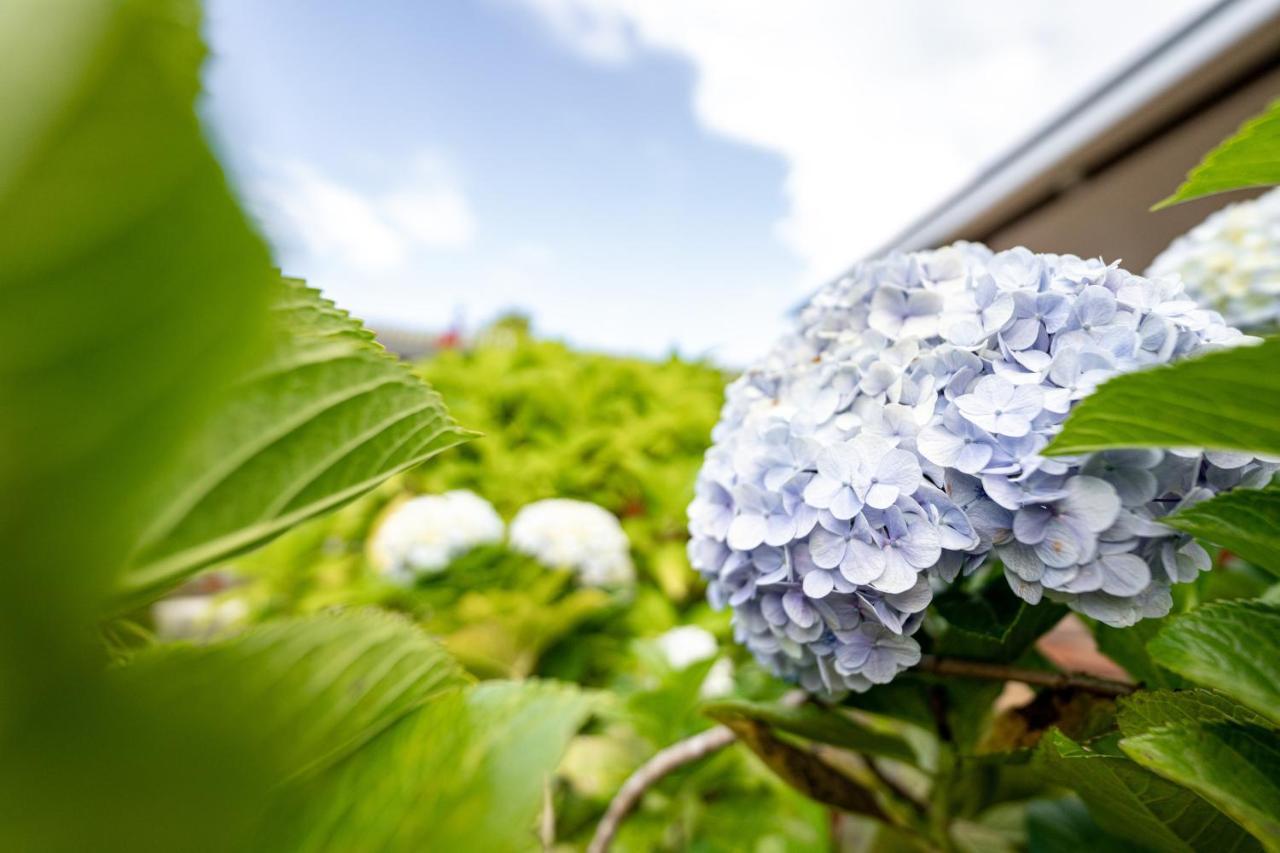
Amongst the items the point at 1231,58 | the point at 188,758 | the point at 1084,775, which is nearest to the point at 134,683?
the point at 188,758

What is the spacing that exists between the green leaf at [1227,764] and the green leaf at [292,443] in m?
0.31

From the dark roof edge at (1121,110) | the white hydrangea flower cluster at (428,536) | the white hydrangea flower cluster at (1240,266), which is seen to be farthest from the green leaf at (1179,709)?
the dark roof edge at (1121,110)

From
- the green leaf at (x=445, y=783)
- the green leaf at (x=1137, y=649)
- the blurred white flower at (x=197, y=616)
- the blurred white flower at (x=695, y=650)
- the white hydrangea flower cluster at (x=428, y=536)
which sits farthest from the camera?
the blurred white flower at (x=197, y=616)

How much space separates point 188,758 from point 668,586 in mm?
1221

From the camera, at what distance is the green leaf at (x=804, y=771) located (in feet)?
1.71

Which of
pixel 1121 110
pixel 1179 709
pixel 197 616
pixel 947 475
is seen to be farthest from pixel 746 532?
pixel 1121 110

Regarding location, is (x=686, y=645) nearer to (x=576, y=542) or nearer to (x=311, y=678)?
(x=576, y=542)

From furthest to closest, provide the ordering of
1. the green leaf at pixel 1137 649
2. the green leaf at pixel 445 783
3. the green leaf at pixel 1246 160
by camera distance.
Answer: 1. the green leaf at pixel 1137 649
2. the green leaf at pixel 1246 160
3. the green leaf at pixel 445 783

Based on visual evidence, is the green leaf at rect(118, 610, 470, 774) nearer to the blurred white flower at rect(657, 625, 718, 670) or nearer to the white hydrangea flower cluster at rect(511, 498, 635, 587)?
the blurred white flower at rect(657, 625, 718, 670)

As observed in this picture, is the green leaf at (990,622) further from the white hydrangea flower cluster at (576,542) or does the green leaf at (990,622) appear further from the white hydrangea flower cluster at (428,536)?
the white hydrangea flower cluster at (428,536)

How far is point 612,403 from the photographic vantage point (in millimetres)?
1947

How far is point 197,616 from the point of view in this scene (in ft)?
5.69

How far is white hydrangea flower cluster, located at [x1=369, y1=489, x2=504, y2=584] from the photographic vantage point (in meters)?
1.22

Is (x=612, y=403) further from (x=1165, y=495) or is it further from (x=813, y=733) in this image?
(x=1165, y=495)
